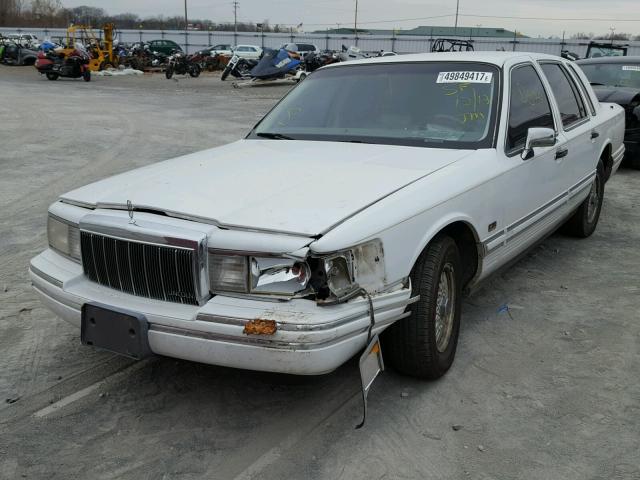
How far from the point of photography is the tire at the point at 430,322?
123 inches

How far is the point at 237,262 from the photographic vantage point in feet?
8.96

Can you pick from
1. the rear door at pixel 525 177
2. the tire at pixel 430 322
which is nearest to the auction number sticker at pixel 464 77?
the rear door at pixel 525 177

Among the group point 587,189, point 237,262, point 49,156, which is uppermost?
point 237,262

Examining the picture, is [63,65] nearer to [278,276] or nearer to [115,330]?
[115,330]

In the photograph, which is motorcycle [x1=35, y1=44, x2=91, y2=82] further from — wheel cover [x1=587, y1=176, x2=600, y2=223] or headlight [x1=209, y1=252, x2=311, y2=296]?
headlight [x1=209, y1=252, x2=311, y2=296]

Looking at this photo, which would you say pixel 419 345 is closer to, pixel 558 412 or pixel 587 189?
pixel 558 412

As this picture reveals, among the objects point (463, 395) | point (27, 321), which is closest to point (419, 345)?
point (463, 395)

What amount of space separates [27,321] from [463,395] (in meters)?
2.76

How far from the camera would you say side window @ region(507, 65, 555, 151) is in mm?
4055

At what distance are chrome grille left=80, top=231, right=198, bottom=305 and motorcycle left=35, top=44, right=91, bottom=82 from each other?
83.6ft

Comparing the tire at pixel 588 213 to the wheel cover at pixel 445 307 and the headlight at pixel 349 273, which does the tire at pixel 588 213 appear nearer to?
the wheel cover at pixel 445 307

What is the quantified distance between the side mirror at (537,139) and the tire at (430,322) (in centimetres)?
99

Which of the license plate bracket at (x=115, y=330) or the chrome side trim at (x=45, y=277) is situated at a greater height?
the chrome side trim at (x=45, y=277)

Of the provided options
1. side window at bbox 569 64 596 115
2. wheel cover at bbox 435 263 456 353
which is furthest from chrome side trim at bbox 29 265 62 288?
side window at bbox 569 64 596 115
